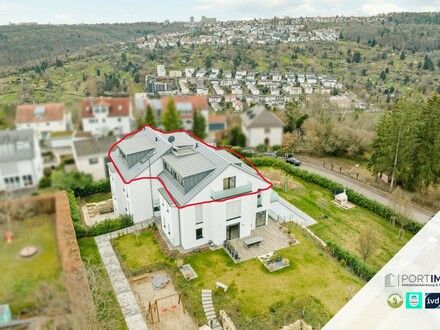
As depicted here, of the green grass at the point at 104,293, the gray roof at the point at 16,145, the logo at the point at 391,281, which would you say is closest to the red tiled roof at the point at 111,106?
the gray roof at the point at 16,145

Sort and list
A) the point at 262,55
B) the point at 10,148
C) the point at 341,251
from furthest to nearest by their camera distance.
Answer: the point at 262,55
the point at 341,251
the point at 10,148

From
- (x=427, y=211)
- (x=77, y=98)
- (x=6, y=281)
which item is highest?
(x=77, y=98)

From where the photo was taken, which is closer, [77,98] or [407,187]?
[77,98]

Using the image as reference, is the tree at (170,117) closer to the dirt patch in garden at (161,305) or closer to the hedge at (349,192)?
the dirt patch in garden at (161,305)

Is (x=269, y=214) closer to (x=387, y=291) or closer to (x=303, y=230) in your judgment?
(x=303, y=230)

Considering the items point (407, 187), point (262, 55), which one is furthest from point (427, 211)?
point (262, 55)

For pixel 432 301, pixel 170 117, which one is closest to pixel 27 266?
pixel 170 117

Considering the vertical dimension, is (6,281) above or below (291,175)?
above
